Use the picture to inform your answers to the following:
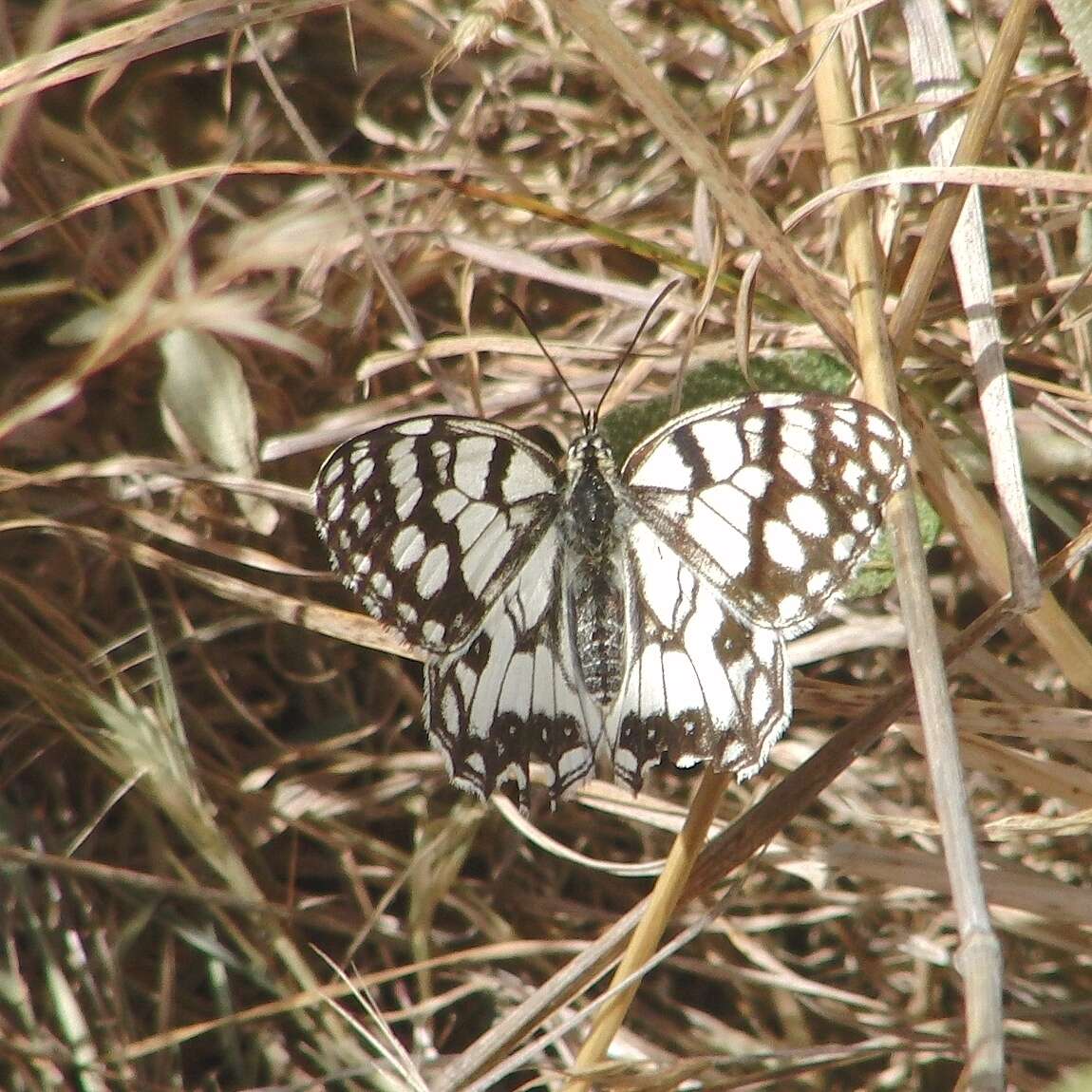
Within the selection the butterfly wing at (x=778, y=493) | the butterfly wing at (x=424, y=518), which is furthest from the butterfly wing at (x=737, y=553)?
the butterfly wing at (x=424, y=518)

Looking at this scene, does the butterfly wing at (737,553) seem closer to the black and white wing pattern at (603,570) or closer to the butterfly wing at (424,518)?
the black and white wing pattern at (603,570)

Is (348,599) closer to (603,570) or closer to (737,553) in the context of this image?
(603,570)

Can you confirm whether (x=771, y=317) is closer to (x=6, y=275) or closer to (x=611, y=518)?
(x=611, y=518)

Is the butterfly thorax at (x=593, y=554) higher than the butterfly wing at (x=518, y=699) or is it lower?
higher

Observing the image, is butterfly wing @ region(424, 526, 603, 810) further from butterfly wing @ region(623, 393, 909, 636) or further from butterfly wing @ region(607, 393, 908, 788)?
butterfly wing @ region(623, 393, 909, 636)

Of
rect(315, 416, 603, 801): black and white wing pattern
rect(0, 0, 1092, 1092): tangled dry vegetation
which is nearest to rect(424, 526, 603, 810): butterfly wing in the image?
rect(315, 416, 603, 801): black and white wing pattern

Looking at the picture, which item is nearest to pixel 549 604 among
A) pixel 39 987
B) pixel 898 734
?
pixel 898 734
